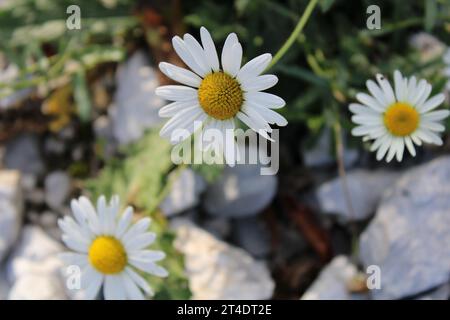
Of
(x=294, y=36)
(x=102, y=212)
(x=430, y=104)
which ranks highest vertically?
(x=294, y=36)

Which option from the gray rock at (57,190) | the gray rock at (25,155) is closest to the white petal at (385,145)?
the gray rock at (57,190)

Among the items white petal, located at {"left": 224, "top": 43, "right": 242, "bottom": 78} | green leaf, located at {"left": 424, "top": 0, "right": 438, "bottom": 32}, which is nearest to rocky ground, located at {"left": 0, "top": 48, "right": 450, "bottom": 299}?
green leaf, located at {"left": 424, "top": 0, "right": 438, "bottom": 32}

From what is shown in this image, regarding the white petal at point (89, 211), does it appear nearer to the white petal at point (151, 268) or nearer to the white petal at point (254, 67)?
the white petal at point (151, 268)

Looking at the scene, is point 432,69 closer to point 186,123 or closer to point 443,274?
point 443,274

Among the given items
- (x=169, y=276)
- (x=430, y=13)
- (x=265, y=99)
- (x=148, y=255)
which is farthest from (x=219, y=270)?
(x=430, y=13)

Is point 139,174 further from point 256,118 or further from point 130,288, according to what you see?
point 256,118
